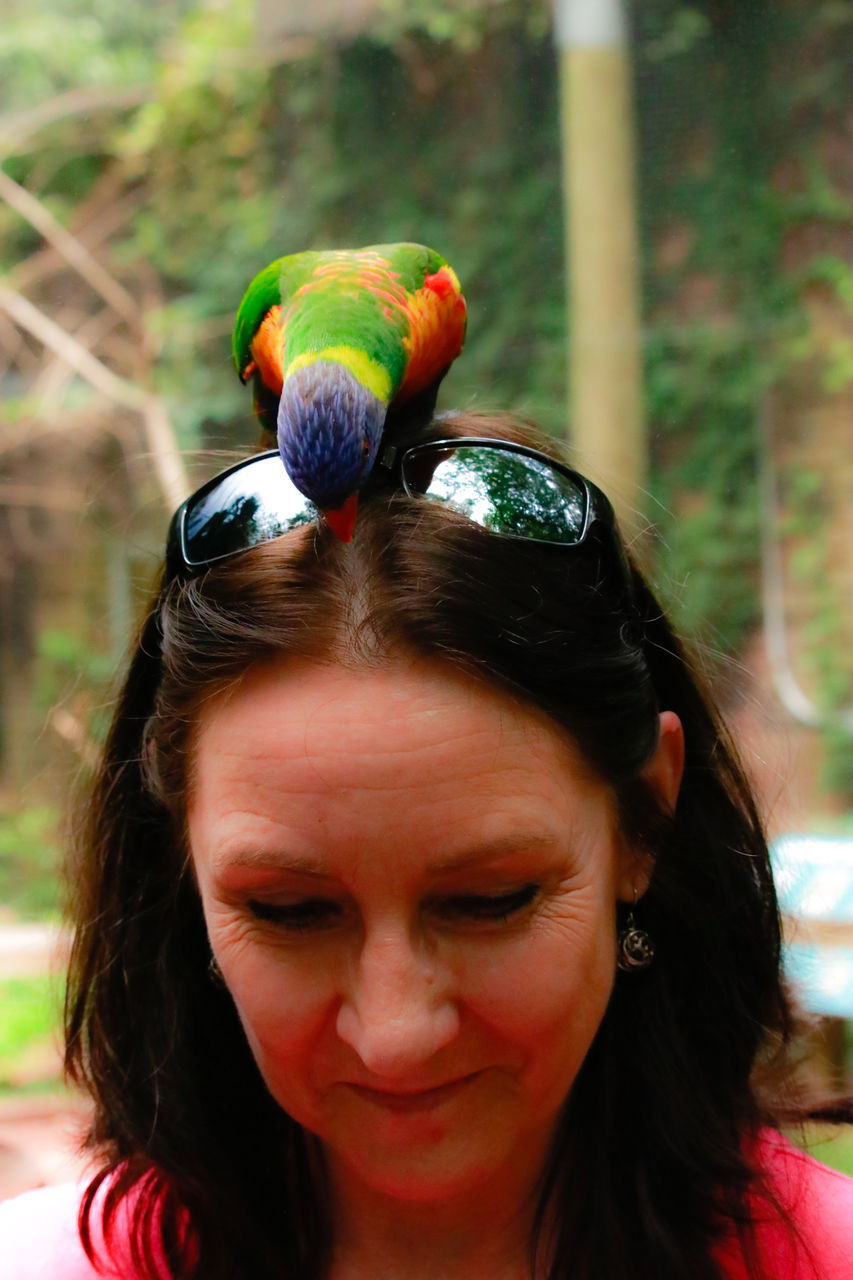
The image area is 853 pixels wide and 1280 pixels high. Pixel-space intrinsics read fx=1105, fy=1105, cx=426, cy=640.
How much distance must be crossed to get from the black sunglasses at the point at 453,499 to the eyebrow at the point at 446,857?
0.21 meters

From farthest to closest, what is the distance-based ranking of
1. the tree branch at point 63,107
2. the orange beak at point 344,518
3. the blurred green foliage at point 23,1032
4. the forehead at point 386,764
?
the tree branch at point 63,107, the blurred green foliage at point 23,1032, the orange beak at point 344,518, the forehead at point 386,764

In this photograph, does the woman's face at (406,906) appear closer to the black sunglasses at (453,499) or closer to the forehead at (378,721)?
the forehead at (378,721)

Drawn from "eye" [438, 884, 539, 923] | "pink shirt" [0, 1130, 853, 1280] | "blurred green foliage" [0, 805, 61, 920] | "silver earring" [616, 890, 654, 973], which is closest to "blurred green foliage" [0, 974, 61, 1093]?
"blurred green foliage" [0, 805, 61, 920]

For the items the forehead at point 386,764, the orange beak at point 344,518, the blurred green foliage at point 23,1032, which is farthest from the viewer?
the blurred green foliage at point 23,1032

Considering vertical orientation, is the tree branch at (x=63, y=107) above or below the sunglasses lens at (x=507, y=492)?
above

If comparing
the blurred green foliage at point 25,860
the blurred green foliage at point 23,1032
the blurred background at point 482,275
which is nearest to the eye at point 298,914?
the blurred background at point 482,275

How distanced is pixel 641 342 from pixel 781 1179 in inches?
67.9

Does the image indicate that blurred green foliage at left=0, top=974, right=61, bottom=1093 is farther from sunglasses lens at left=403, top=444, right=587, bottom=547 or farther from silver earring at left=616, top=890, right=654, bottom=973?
sunglasses lens at left=403, top=444, right=587, bottom=547

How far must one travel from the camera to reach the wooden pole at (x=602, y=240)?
2096 mm

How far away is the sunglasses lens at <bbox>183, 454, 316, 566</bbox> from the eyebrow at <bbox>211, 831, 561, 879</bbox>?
23 centimetres

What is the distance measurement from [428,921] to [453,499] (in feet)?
0.95

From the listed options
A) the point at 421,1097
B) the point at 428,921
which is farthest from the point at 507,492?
the point at 421,1097

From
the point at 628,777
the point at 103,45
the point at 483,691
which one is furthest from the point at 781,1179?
the point at 103,45

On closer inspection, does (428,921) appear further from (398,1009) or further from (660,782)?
(660,782)
